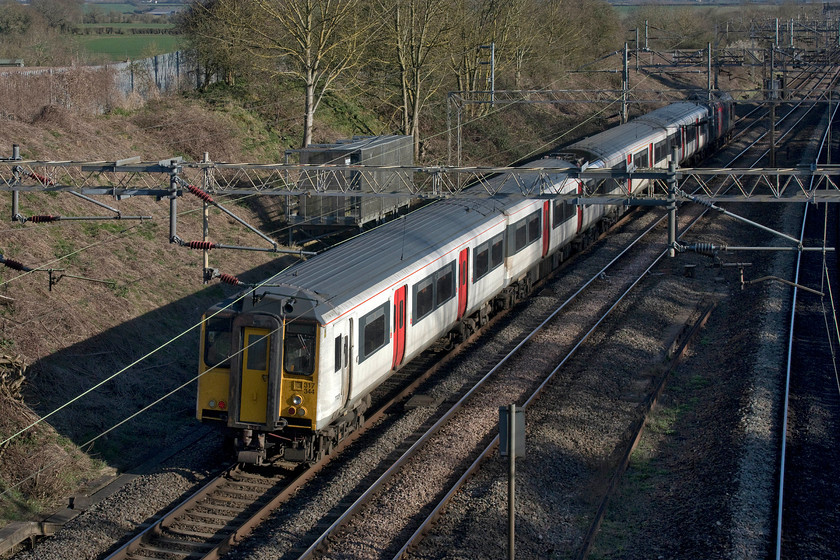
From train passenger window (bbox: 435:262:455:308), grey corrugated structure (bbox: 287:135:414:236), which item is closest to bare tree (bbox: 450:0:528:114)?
grey corrugated structure (bbox: 287:135:414:236)

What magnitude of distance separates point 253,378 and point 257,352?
1.18 ft

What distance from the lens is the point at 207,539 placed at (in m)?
11.7

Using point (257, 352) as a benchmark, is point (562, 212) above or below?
above

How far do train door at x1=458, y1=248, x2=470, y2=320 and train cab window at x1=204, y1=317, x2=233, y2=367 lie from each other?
6.21m

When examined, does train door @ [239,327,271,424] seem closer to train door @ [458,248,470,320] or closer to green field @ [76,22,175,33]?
train door @ [458,248,470,320]

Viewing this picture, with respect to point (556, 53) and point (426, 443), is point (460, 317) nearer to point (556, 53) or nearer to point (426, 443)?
point (426, 443)

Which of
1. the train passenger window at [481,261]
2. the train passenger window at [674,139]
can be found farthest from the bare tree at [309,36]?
the train passenger window at [481,261]

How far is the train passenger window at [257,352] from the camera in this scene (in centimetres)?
1312

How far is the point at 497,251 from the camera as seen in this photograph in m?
20.6

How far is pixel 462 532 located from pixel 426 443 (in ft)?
9.89

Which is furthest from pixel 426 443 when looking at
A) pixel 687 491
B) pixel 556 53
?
pixel 556 53

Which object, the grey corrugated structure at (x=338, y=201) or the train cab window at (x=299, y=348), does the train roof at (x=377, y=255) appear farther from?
the grey corrugated structure at (x=338, y=201)

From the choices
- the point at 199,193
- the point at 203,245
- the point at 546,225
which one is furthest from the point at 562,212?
the point at 203,245

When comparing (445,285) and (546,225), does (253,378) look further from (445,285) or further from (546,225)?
(546,225)
